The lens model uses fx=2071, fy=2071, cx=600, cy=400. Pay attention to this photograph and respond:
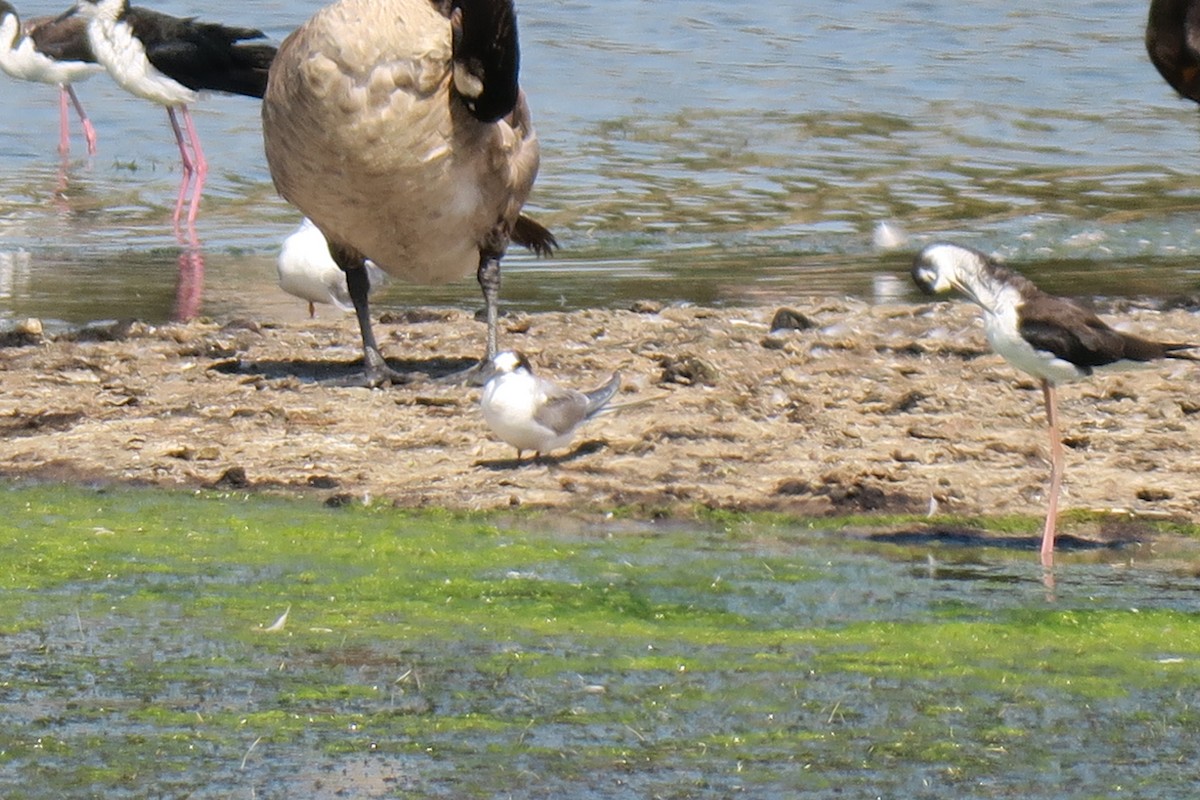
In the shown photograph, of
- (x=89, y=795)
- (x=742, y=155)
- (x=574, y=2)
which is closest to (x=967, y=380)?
(x=89, y=795)

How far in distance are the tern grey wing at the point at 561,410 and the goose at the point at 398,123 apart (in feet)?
3.92

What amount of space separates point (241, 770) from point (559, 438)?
3.25m

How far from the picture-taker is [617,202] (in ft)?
50.2

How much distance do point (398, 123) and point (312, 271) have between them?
2.51m

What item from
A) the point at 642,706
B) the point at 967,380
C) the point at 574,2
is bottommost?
the point at 574,2

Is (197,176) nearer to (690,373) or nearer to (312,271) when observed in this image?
(312,271)

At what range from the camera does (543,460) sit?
23.3 feet

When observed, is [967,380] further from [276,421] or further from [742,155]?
[742,155]

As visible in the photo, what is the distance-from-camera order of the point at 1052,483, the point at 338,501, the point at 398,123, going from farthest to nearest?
the point at 398,123 → the point at 338,501 → the point at 1052,483

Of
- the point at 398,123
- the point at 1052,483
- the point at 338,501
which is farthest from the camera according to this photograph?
the point at 398,123

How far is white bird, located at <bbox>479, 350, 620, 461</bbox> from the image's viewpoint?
6.80 metres

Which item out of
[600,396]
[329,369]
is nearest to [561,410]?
[600,396]

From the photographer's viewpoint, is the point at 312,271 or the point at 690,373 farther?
the point at 312,271

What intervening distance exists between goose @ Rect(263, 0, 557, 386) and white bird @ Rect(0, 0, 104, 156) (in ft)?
37.2
